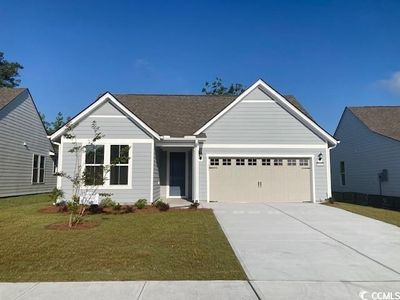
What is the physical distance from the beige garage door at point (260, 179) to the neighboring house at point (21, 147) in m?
11.4

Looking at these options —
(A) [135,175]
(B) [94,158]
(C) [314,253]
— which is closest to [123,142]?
(B) [94,158]

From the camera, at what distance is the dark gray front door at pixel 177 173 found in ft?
61.5

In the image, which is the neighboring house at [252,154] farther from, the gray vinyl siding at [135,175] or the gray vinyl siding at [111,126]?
the gray vinyl siding at [111,126]

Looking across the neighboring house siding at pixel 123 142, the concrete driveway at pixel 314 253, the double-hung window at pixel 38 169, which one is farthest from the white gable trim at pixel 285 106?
the double-hung window at pixel 38 169

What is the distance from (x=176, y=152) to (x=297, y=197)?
6.60m

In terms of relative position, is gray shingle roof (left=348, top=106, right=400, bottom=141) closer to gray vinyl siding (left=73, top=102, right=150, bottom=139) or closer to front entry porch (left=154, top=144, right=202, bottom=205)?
front entry porch (left=154, top=144, right=202, bottom=205)

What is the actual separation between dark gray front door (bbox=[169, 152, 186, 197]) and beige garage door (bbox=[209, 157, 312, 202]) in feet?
6.03

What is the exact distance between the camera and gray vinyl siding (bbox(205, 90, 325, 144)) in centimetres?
1794

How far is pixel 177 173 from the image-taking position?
18828 mm

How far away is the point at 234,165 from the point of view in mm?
17875

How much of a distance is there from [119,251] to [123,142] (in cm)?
852

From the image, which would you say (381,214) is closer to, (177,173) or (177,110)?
(177,173)

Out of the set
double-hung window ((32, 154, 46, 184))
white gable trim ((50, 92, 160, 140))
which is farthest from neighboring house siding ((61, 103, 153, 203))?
double-hung window ((32, 154, 46, 184))

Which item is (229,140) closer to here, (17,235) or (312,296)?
(17,235)
